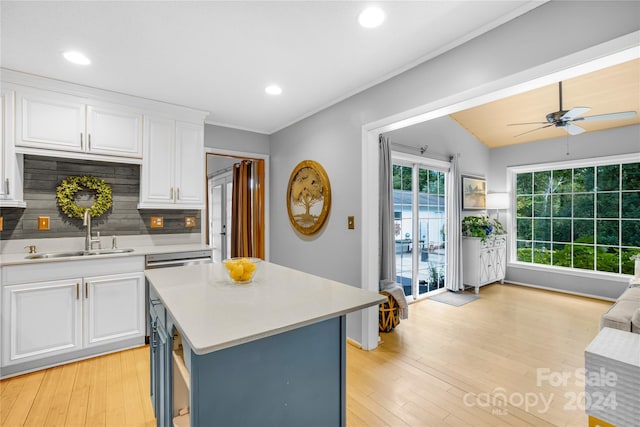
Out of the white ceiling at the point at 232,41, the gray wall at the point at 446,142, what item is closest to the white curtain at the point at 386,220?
the gray wall at the point at 446,142

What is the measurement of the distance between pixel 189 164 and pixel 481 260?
4.58m

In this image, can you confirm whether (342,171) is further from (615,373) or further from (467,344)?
(615,373)

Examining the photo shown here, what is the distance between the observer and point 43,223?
2826 millimetres

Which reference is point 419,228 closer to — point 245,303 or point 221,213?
point 245,303

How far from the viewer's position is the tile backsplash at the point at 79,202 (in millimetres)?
2768

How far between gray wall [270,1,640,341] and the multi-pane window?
4.19 meters

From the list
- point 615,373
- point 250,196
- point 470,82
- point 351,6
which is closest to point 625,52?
point 470,82

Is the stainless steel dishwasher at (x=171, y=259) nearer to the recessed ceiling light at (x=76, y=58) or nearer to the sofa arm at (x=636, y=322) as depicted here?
the recessed ceiling light at (x=76, y=58)

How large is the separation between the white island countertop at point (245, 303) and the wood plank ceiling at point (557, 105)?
3.94 metres

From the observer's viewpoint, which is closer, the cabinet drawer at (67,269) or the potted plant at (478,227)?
the cabinet drawer at (67,269)

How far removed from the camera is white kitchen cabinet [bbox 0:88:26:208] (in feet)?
8.09

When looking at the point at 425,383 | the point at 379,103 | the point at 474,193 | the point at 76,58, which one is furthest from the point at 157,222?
the point at 474,193

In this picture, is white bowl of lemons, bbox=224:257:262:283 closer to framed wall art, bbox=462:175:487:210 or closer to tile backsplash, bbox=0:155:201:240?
tile backsplash, bbox=0:155:201:240

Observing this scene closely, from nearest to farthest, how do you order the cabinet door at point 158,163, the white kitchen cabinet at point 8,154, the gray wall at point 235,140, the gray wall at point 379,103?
the gray wall at point 379,103
the white kitchen cabinet at point 8,154
the cabinet door at point 158,163
the gray wall at point 235,140
